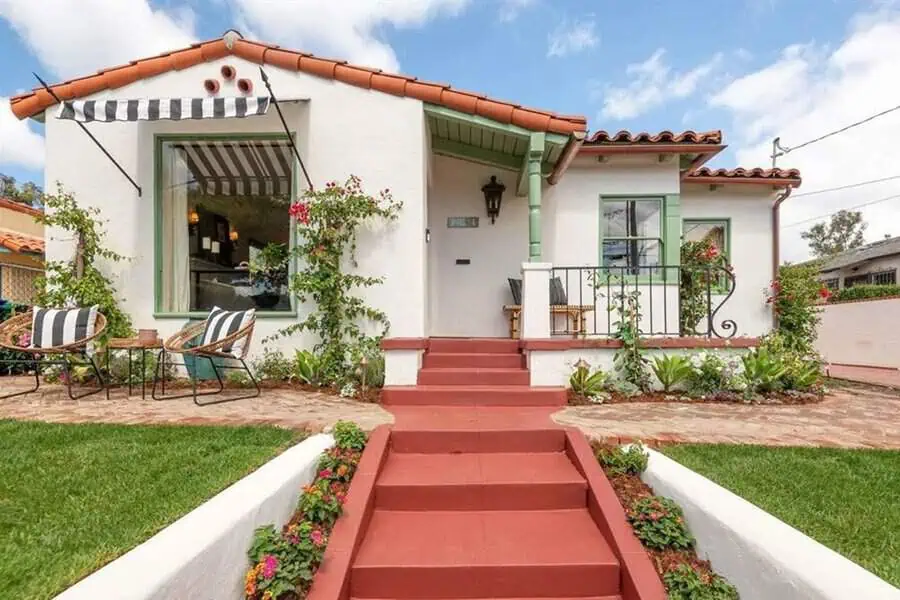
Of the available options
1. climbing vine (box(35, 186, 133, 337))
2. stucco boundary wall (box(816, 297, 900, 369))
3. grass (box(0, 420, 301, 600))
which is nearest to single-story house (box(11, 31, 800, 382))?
climbing vine (box(35, 186, 133, 337))

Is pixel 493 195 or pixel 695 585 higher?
pixel 493 195

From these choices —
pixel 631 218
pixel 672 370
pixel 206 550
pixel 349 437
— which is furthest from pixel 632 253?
pixel 206 550

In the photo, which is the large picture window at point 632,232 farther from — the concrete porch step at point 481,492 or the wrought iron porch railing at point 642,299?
the concrete porch step at point 481,492

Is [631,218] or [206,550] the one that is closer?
[206,550]

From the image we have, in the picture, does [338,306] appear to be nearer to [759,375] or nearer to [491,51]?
[759,375]

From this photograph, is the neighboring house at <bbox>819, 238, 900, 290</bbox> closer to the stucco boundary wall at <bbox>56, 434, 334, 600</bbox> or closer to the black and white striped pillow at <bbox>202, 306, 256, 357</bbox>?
the black and white striped pillow at <bbox>202, 306, 256, 357</bbox>

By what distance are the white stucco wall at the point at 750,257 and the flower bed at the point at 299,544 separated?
7584mm

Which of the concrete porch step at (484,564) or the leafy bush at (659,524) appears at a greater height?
the leafy bush at (659,524)

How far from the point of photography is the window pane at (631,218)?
7203 millimetres

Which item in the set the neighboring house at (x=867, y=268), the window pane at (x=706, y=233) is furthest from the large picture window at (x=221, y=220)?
the neighboring house at (x=867, y=268)

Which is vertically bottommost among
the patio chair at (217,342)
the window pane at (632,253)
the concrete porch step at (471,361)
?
the concrete porch step at (471,361)

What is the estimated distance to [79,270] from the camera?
5.46m

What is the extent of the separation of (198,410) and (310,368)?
1.34m

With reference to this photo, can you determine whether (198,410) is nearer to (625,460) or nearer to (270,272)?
(270,272)
